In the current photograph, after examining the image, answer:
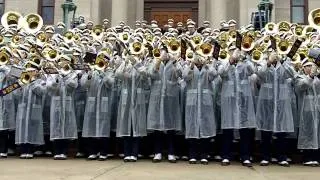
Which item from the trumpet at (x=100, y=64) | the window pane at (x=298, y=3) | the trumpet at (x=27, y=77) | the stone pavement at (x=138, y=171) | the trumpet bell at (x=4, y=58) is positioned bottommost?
the stone pavement at (x=138, y=171)

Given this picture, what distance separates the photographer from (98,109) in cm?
1115

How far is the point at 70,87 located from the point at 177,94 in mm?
2140

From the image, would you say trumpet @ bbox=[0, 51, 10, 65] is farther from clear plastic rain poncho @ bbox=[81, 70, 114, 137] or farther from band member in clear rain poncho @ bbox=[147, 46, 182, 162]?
band member in clear rain poncho @ bbox=[147, 46, 182, 162]

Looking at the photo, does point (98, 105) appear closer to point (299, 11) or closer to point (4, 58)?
point (4, 58)

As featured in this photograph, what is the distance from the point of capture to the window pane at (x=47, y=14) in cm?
2300

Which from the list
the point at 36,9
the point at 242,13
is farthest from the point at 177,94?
the point at 36,9


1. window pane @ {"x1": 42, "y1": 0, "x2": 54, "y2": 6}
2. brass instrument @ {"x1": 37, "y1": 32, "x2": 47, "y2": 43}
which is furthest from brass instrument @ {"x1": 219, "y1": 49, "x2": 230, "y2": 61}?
window pane @ {"x1": 42, "y1": 0, "x2": 54, "y2": 6}

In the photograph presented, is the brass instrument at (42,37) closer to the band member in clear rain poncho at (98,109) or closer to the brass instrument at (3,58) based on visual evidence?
the brass instrument at (3,58)

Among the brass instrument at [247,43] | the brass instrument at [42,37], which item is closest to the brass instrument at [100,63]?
the brass instrument at [42,37]

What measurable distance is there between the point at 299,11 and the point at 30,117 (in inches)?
555

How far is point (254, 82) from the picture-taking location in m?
10.8

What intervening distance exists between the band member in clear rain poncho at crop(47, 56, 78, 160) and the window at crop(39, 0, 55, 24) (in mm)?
11994

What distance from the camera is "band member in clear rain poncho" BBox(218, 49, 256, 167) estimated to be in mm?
10461

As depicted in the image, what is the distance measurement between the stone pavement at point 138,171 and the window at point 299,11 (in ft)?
42.5
